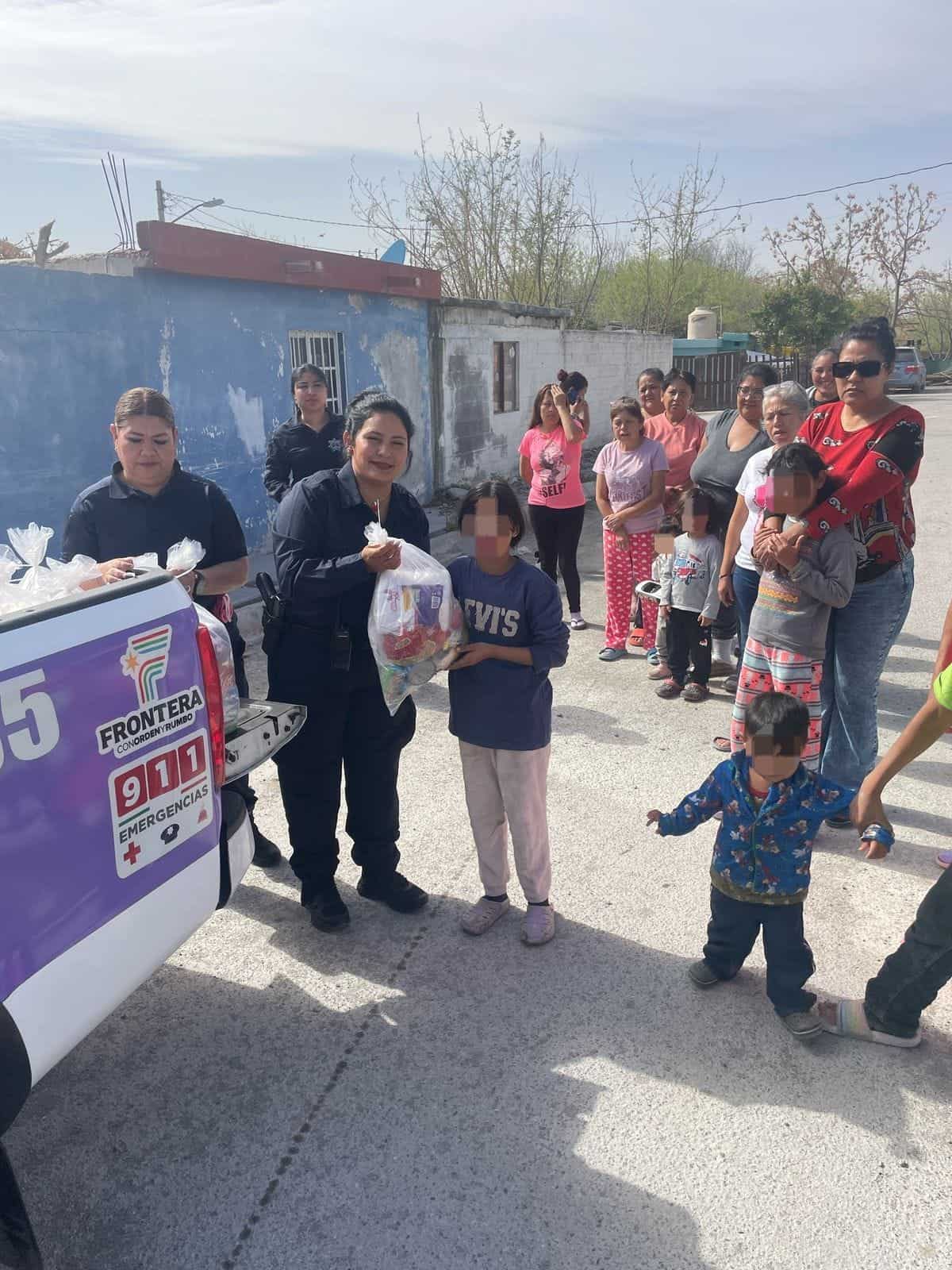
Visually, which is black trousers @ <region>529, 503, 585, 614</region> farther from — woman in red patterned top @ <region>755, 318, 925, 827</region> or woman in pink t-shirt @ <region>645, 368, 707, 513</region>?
woman in red patterned top @ <region>755, 318, 925, 827</region>

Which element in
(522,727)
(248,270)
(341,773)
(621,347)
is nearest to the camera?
(522,727)

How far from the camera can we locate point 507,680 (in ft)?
10.1

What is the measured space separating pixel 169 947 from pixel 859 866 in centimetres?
274

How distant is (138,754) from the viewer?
2119 mm

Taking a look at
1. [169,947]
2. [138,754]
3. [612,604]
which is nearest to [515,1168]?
[169,947]

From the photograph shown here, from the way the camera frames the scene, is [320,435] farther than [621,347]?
No

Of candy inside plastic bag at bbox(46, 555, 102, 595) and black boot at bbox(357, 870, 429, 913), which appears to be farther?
black boot at bbox(357, 870, 429, 913)

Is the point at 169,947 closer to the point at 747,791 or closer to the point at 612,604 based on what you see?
the point at 747,791

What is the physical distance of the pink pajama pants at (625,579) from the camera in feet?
20.0

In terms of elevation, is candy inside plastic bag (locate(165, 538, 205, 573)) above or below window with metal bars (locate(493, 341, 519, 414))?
below

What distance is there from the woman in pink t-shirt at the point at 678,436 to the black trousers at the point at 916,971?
12.8 ft

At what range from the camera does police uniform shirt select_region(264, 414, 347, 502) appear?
5.73m

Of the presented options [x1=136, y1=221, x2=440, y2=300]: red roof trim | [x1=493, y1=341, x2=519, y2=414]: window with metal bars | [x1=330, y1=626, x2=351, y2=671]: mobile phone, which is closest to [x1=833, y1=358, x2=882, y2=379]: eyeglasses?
[x1=330, y1=626, x2=351, y2=671]: mobile phone

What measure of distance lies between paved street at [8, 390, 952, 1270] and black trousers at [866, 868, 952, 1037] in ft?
0.41
